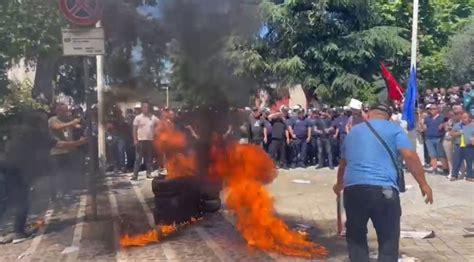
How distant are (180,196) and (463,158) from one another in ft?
22.3

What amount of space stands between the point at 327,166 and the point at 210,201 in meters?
7.73

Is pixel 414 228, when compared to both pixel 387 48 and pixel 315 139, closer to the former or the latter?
pixel 315 139

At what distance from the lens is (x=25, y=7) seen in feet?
35.3

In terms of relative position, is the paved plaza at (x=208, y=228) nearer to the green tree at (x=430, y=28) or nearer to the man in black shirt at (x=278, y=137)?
the man in black shirt at (x=278, y=137)

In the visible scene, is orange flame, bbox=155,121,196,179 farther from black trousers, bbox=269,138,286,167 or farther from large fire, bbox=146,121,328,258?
black trousers, bbox=269,138,286,167

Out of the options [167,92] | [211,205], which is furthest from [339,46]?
[211,205]

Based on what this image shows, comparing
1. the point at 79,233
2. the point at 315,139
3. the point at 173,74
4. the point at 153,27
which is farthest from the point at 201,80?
the point at 315,139

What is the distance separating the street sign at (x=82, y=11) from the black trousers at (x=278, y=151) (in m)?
7.79

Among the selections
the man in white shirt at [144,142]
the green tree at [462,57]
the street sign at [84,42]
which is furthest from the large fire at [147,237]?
the green tree at [462,57]

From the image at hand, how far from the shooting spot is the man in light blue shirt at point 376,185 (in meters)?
5.21

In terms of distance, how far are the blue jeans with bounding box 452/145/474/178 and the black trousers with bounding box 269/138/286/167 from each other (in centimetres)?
419

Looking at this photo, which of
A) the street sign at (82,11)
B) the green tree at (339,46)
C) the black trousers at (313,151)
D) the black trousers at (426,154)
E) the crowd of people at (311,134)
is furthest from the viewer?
the green tree at (339,46)

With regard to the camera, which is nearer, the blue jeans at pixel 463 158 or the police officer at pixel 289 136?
the blue jeans at pixel 463 158

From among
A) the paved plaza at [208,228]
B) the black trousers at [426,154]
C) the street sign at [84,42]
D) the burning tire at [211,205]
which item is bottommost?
the paved plaza at [208,228]
